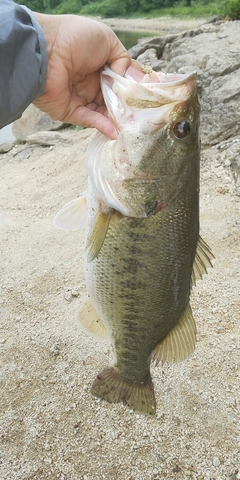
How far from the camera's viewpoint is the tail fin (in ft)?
7.75

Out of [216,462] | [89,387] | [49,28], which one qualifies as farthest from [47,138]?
[216,462]

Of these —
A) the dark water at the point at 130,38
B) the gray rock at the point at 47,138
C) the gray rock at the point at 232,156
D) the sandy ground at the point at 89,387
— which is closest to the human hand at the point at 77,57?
the sandy ground at the point at 89,387

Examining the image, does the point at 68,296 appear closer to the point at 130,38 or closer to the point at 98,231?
the point at 98,231

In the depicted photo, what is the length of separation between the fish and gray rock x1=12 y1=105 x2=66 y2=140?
24.8ft

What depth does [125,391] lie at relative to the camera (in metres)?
2.38

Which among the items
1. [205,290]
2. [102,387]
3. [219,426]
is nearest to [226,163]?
[205,290]

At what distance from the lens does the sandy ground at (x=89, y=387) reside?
2.79m

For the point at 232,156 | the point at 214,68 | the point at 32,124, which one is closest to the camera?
the point at 232,156

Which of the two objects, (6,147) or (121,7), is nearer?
(6,147)

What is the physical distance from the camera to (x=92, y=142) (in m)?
2.17

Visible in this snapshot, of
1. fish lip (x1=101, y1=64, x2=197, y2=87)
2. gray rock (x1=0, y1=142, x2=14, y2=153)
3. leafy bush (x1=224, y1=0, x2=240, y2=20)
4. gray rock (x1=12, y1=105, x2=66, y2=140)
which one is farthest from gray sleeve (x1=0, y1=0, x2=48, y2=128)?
leafy bush (x1=224, y1=0, x2=240, y2=20)

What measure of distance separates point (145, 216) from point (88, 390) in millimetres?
1737

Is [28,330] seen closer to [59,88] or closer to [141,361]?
[141,361]

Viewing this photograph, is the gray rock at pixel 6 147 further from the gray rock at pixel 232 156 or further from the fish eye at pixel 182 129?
the fish eye at pixel 182 129
